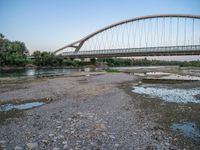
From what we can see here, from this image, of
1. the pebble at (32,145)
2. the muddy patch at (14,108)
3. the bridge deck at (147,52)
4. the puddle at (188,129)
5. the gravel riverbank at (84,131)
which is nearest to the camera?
the pebble at (32,145)

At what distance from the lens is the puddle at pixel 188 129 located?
6.62 meters

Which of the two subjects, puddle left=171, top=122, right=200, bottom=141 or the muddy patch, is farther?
the muddy patch

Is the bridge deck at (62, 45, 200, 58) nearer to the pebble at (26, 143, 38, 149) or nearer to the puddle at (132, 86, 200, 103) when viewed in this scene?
the puddle at (132, 86, 200, 103)

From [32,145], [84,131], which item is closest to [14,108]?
[32,145]

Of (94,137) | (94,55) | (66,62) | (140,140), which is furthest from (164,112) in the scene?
(66,62)

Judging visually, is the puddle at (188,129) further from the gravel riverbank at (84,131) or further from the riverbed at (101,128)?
the gravel riverbank at (84,131)

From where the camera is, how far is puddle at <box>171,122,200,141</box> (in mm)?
6625

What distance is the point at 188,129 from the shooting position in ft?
23.9

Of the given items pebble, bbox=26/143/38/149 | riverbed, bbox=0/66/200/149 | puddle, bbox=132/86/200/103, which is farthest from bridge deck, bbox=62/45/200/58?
pebble, bbox=26/143/38/149

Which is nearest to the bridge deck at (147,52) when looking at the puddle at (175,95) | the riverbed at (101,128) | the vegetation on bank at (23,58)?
the vegetation on bank at (23,58)

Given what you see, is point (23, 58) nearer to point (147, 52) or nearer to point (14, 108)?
point (147, 52)

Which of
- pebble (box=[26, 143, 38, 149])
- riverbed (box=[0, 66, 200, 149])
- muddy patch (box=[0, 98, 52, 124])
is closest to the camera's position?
pebble (box=[26, 143, 38, 149])

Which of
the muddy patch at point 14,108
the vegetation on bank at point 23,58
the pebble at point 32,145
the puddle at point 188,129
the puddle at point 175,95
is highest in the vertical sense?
the vegetation on bank at point 23,58

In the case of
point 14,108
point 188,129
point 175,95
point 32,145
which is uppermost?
point 32,145
